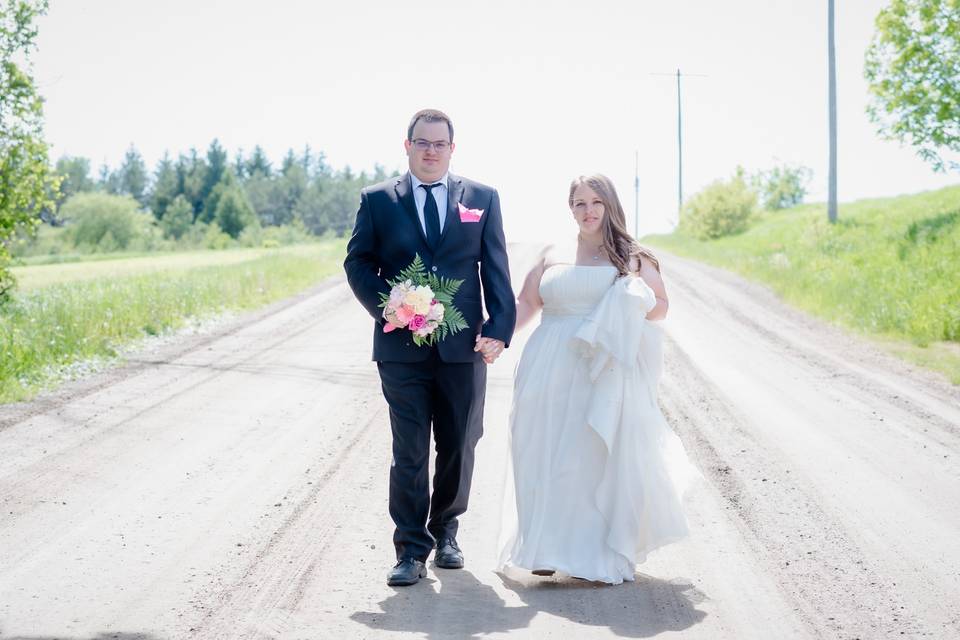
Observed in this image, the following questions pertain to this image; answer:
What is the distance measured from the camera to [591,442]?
5855mm

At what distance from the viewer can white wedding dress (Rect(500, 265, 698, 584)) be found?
5691mm

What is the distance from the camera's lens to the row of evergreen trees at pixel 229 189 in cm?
10275

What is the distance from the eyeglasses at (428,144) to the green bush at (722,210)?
1823 inches

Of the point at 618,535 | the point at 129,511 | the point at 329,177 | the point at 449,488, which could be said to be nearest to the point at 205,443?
the point at 129,511

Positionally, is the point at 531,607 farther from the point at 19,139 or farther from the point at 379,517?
the point at 19,139

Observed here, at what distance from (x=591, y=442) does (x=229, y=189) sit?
10074 centimetres

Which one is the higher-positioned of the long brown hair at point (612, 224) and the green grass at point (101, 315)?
the long brown hair at point (612, 224)

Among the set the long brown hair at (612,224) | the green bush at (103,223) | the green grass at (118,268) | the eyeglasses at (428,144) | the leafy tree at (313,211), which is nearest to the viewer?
the eyeglasses at (428,144)

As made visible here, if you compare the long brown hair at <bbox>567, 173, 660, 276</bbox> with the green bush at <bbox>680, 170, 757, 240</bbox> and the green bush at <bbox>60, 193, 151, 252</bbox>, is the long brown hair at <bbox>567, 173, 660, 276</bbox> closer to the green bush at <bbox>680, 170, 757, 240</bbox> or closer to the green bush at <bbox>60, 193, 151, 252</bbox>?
the green bush at <bbox>680, 170, 757, 240</bbox>

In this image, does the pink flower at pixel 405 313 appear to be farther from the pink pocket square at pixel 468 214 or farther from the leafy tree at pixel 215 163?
the leafy tree at pixel 215 163

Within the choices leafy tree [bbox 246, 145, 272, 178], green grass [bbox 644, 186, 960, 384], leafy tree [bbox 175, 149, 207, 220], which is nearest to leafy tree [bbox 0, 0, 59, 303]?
green grass [bbox 644, 186, 960, 384]

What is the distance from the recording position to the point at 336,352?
14883 mm

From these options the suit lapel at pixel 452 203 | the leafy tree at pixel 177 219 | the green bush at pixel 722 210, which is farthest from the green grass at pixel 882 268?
the leafy tree at pixel 177 219

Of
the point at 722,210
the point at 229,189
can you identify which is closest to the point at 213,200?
the point at 229,189
